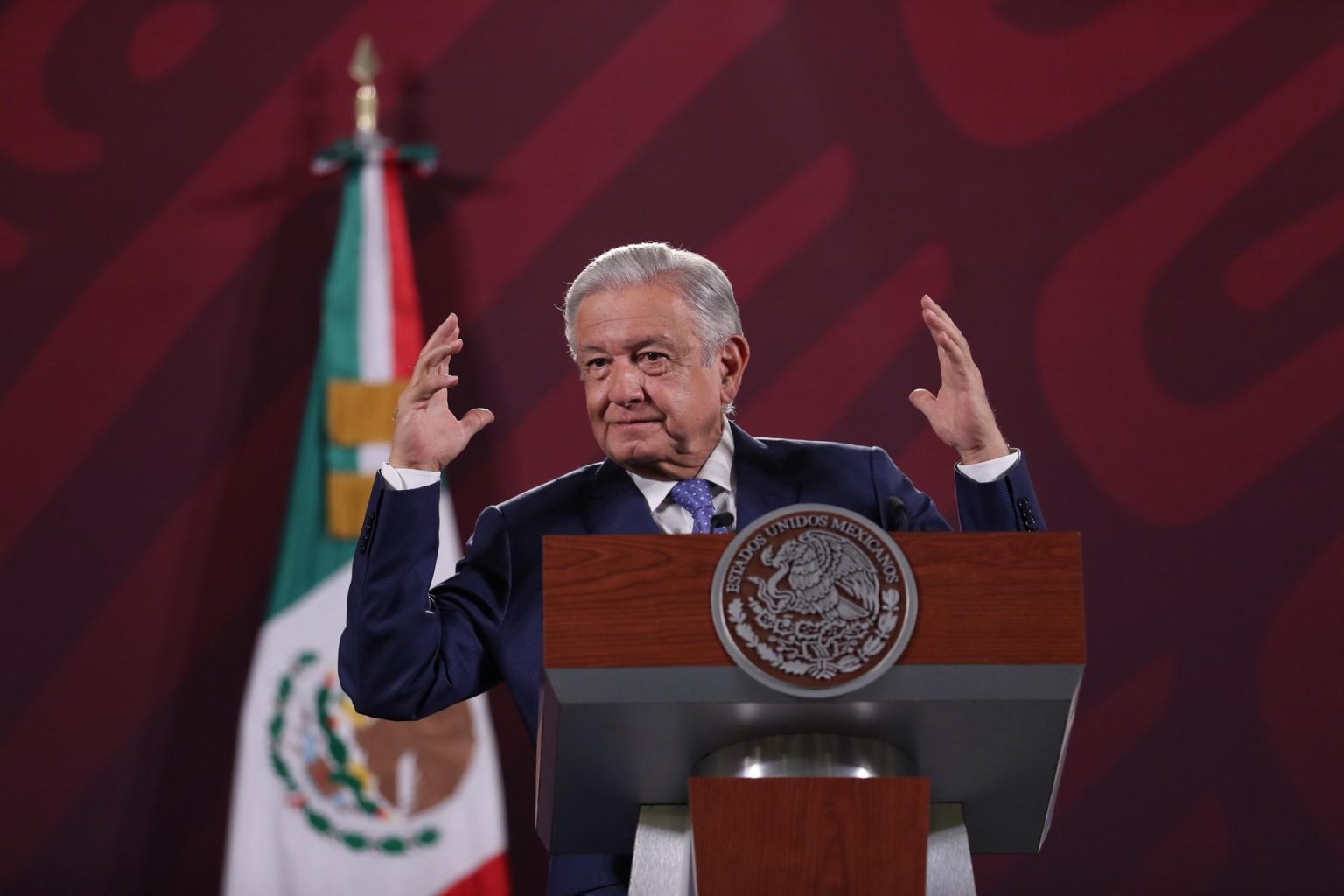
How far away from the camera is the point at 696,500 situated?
1.92 m

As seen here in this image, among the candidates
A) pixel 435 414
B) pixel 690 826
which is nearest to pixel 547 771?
pixel 690 826

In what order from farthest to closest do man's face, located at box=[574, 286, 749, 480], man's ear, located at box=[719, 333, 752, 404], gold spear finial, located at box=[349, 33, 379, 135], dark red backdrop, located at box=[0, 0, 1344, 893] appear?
gold spear finial, located at box=[349, 33, 379, 135]
dark red backdrop, located at box=[0, 0, 1344, 893]
man's ear, located at box=[719, 333, 752, 404]
man's face, located at box=[574, 286, 749, 480]

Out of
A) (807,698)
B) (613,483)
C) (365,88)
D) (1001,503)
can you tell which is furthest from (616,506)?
(365,88)

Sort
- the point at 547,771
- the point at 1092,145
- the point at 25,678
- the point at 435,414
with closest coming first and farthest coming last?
the point at 547,771
the point at 435,414
the point at 25,678
the point at 1092,145

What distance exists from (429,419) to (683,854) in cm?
63

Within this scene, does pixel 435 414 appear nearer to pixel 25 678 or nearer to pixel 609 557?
pixel 609 557

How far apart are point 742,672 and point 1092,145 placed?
3.13m

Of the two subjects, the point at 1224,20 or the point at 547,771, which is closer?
the point at 547,771

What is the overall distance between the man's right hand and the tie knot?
0.28 metres

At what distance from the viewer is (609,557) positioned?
4.30 feet

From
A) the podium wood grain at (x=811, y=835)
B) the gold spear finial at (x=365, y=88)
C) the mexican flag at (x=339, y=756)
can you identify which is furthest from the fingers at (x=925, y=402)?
the gold spear finial at (x=365, y=88)

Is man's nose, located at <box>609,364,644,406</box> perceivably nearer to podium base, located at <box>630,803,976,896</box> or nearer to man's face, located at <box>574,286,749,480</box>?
man's face, located at <box>574,286,749,480</box>

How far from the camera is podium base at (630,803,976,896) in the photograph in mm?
1424

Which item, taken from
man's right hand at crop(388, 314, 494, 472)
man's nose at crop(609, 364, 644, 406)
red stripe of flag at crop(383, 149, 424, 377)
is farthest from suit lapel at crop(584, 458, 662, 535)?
red stripe of flag at crop(383, 149, 424, 377)
